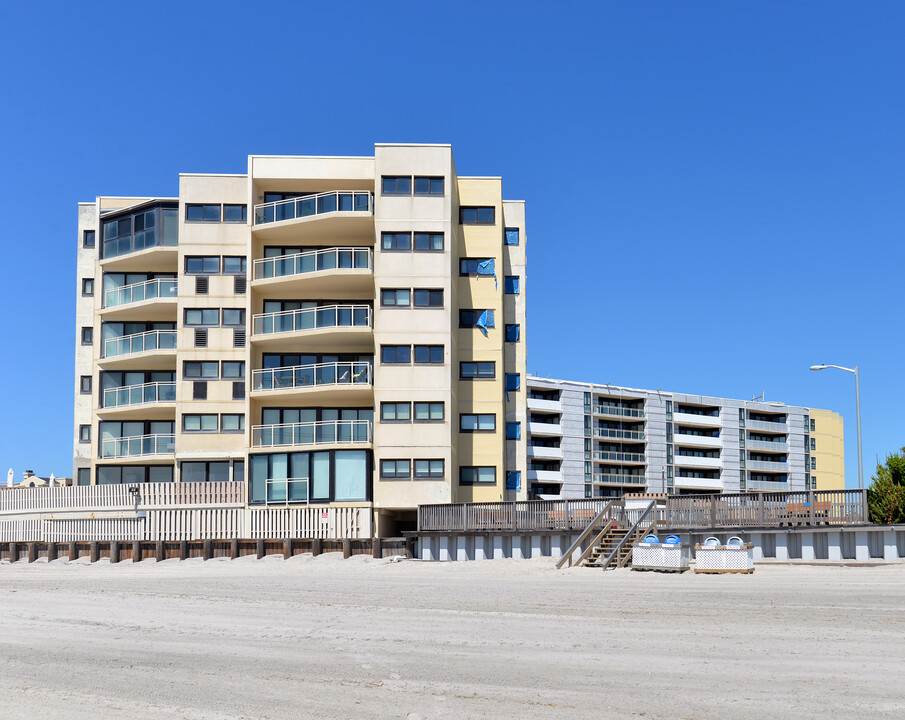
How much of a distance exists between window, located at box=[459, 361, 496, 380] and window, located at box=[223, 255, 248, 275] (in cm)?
1124

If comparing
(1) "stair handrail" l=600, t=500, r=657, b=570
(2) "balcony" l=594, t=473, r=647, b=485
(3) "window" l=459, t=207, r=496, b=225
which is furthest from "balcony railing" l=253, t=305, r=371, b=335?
(2) "balcony" l=594, t=473, r=647, b=485

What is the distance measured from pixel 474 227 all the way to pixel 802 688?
37.8m

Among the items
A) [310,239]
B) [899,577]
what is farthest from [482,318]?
[899,577]

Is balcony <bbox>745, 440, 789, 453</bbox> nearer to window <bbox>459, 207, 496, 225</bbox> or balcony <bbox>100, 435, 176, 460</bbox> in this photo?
window <bbox>459, 207, 496, 225</bbox>

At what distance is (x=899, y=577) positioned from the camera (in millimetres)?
26688

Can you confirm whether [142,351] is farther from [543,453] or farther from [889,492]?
[543,453]

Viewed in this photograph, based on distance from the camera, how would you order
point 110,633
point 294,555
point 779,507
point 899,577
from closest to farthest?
1. point 110,633
2. point 899,577
3. point 779,507
4. point 294,555

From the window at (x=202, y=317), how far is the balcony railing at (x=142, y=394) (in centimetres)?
314

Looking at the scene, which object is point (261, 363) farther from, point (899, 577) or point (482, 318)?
point (899, 577)

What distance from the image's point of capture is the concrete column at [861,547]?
3250cm

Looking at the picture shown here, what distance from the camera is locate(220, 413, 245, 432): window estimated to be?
49875mm

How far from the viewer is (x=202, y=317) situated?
50312mm

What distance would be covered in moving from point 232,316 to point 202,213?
198 inches

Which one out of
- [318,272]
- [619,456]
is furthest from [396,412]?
[619,456]
